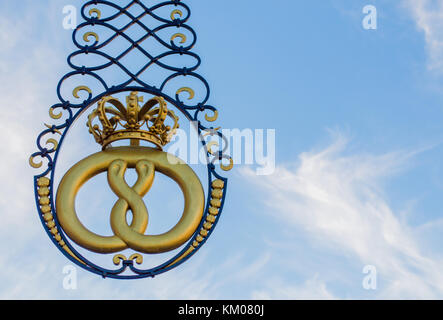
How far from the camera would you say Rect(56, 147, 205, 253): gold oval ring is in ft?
16.5

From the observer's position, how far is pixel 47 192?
5152mm

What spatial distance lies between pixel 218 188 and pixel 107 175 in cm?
70

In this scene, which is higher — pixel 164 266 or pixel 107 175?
pixel 107 175

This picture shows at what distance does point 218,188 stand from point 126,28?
137 cm

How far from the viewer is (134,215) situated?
518cm

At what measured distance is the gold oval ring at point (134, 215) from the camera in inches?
198

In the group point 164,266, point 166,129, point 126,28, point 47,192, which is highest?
point 126,28

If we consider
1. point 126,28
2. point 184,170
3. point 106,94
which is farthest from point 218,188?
point 126,28

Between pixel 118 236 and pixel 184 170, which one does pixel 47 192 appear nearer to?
pixel 118 236
